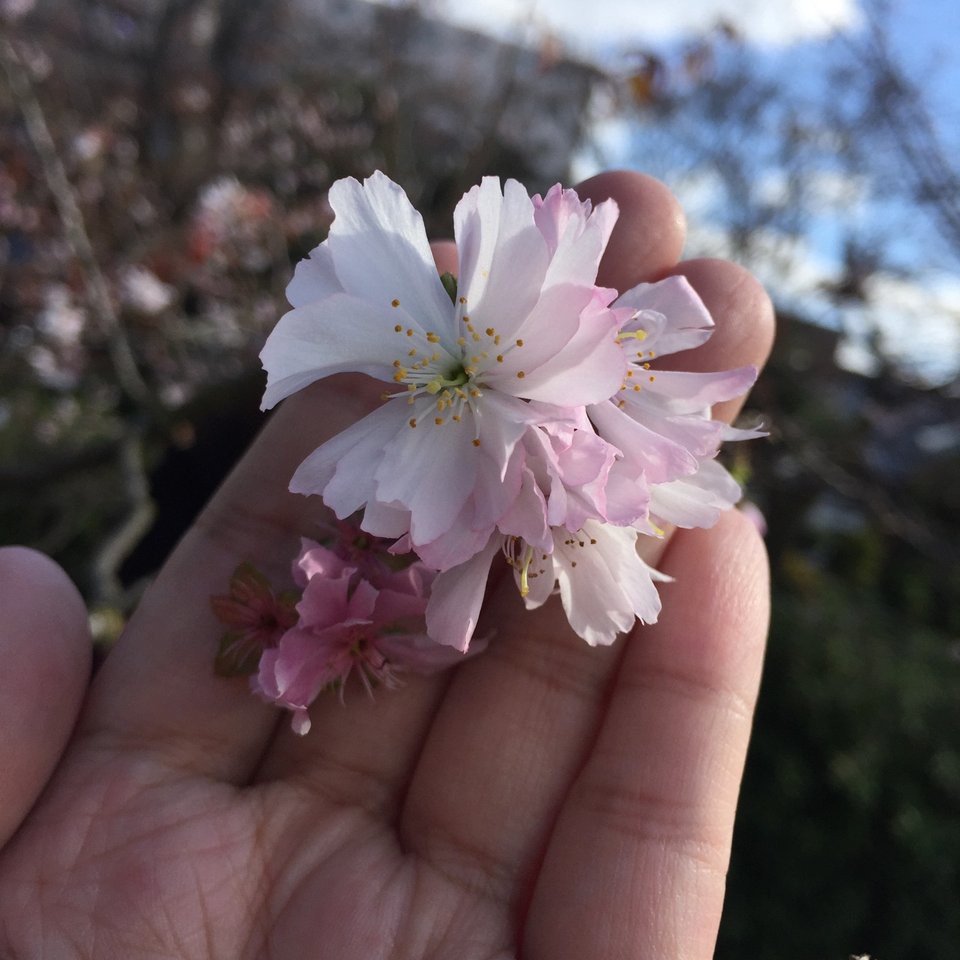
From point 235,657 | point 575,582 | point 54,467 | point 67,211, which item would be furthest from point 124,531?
point 575,582

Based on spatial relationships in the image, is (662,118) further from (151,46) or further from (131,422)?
(131,422)

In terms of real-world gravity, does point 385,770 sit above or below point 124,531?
above

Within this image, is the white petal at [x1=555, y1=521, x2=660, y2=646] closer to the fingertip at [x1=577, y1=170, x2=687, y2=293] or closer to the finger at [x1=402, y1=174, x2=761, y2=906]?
the finger at [x1=402, y1=174, x2=761, y2=906]

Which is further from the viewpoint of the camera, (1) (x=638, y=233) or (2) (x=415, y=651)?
(1) (x=638, y=233)

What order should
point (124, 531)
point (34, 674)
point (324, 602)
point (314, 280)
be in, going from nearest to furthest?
point (314, 280) < point (324, 602) < point (34, 674) < point (124, 531)

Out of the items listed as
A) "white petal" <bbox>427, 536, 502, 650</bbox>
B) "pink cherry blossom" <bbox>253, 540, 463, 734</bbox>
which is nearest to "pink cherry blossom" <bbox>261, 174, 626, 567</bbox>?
"white petal" <bbox>427, 536, 502, 650</bbox>

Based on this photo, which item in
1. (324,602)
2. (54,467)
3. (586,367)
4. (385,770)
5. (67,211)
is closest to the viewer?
(586,367)

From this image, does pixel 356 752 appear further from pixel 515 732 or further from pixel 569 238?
pixel 569 238
